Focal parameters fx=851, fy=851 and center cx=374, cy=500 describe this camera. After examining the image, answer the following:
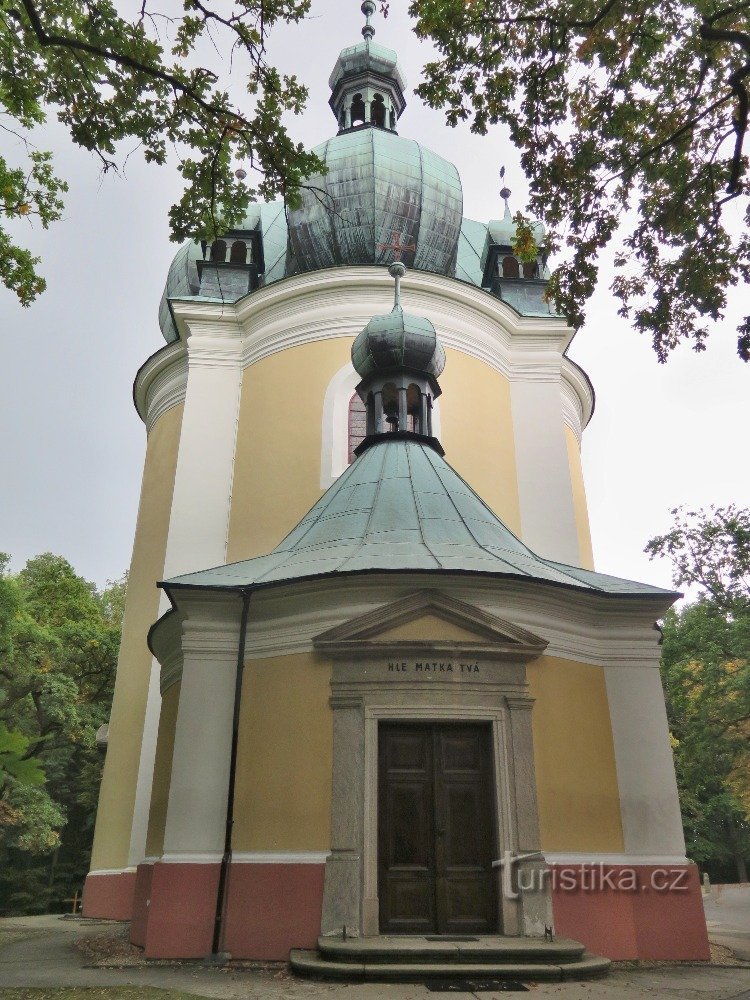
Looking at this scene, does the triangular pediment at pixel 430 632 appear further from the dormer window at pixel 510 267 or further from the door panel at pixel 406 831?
the dormer window at pixel 510 267

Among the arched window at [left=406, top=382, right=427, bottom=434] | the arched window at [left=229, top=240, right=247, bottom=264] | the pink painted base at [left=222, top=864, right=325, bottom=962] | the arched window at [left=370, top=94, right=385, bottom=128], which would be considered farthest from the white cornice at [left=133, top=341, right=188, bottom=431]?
the pink painted base at [left=222, top=864, right=325, bottom=962]

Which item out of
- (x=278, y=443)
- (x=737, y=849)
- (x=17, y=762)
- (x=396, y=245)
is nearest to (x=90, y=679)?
(x=278, y=443)

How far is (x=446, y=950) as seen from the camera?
23.0 ft

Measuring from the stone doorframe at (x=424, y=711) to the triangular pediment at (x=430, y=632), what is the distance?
0.01m

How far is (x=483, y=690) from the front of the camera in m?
8.59

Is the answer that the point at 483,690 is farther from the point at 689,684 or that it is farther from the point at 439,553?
the point at 689,684

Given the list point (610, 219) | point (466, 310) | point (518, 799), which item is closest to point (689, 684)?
point (466, 310)

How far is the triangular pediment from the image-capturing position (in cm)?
862

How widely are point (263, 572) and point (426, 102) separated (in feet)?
17.2

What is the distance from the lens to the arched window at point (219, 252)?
17.4 metres

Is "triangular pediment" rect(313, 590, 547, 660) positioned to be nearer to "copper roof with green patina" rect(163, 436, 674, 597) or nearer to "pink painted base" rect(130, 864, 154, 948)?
"copper roof with green patina" rect(163, 436, 674, 597)

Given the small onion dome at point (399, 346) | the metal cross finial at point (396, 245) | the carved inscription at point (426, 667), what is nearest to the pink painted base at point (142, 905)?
the carved inscription at point (426, 667)

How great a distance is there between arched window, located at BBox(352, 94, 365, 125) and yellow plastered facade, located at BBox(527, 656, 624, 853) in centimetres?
1659

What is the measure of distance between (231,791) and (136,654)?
6.74 meters
